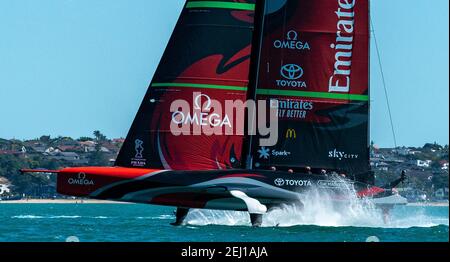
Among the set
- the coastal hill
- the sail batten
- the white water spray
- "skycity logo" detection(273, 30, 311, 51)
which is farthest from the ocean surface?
the coastal hill

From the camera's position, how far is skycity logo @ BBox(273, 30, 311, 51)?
105ft

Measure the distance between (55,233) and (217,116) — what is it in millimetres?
4561

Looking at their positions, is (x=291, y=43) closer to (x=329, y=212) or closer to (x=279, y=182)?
(x=279, y=182)

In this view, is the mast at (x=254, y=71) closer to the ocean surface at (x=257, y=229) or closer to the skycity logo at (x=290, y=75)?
Answer: the skycity logo at (x=290, y=75)

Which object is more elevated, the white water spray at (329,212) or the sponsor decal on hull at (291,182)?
the sponsor decal on hull at (291,182)

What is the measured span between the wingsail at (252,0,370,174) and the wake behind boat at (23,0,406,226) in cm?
2

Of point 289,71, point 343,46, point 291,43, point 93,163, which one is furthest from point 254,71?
point 93,163

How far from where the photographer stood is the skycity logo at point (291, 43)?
105 feet

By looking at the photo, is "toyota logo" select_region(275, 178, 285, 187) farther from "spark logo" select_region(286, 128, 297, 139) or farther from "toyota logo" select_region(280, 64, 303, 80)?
"toyota logo" select_region(280, 64, 303, 80)

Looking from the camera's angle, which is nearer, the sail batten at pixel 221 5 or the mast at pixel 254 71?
the mast at pixel 254 71

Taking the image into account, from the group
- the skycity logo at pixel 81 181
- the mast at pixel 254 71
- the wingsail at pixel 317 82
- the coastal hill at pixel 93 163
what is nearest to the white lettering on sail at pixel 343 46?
the wingsail at pixel 317 82

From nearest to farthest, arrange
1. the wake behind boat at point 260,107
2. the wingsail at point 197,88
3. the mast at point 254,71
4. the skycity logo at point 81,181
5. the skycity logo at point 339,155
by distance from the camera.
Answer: the skycity logo at point 81,181, the wake behind boat at point 260,107, the wingsail at point 197,88, the mast at point 254,71, the skycity logo at point 339,155

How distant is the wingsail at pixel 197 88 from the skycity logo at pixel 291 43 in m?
0.99
